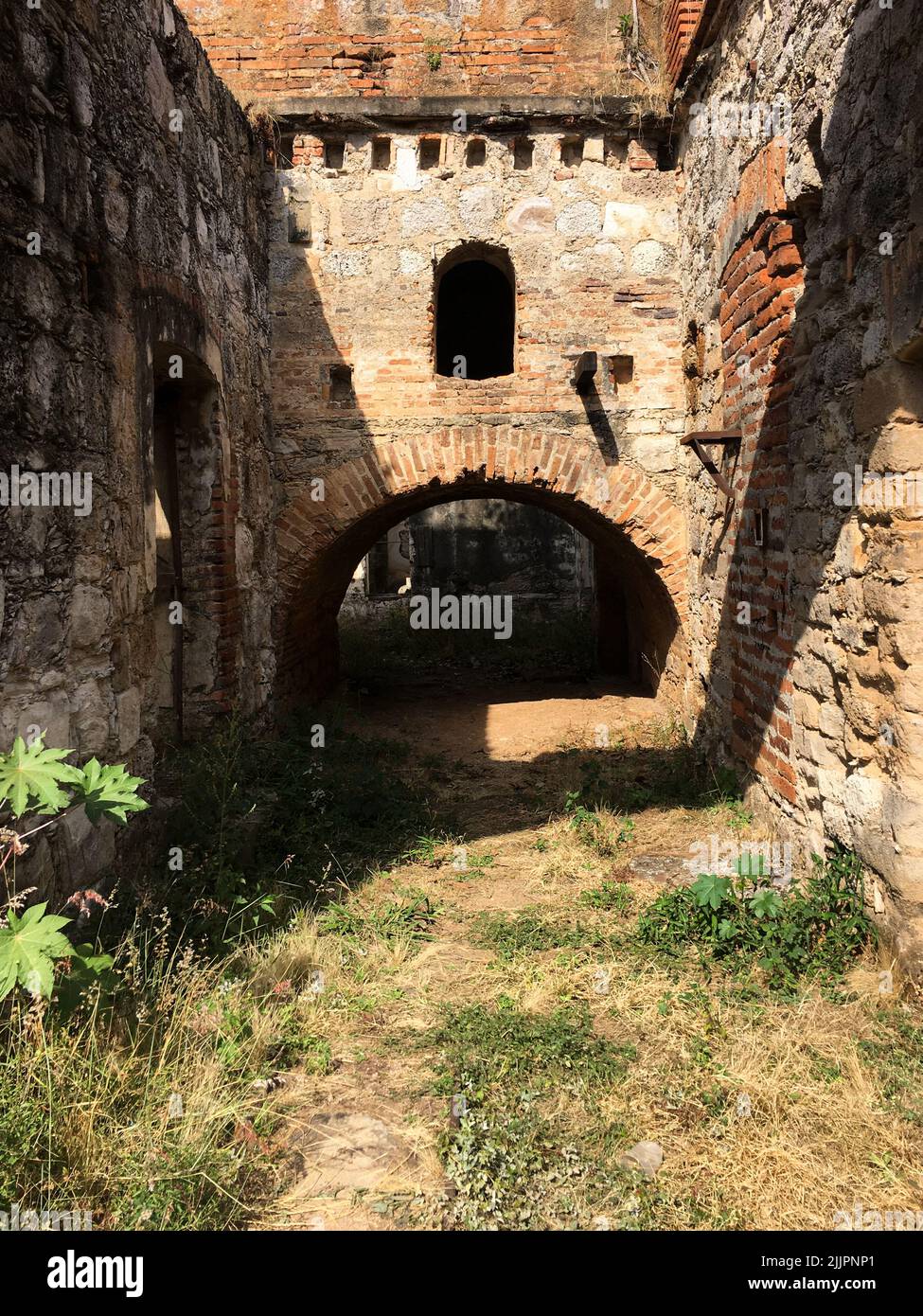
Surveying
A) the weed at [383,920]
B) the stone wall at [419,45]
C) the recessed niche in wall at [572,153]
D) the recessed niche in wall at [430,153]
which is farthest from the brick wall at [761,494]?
the stone wall at [419,45]

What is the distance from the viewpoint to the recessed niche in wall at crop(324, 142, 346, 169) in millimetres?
6527

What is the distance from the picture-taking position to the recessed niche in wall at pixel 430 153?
648 cm

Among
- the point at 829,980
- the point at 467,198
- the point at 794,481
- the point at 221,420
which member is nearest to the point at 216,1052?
the point at 829,980

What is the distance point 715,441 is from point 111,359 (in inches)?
→ 131

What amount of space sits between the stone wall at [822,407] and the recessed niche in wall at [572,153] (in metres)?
1.18

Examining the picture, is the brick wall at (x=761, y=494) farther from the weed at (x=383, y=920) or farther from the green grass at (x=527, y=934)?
the weed at (x=383, y=920)

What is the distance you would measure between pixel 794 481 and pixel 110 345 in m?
3.09

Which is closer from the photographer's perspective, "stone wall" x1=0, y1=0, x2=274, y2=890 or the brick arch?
"stone wall" x1=0, y1=0, x2=274, y2=890

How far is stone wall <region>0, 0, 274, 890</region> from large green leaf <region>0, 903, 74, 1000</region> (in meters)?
0.86

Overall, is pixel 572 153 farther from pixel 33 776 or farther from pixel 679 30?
pixel 33 776

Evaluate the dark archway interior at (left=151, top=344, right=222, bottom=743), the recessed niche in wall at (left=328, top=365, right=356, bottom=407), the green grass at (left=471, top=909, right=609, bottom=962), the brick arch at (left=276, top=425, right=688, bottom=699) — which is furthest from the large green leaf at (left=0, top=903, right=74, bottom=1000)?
the recessed niche in wall at (left=328, top=365, right=356, bottom=407)

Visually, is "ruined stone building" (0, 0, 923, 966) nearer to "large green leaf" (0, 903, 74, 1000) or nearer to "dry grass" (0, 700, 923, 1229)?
"dry grass" (0, 700, 923, 1229)

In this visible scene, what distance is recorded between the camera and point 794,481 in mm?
3973

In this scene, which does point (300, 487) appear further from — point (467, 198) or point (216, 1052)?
point (216, 1052)
